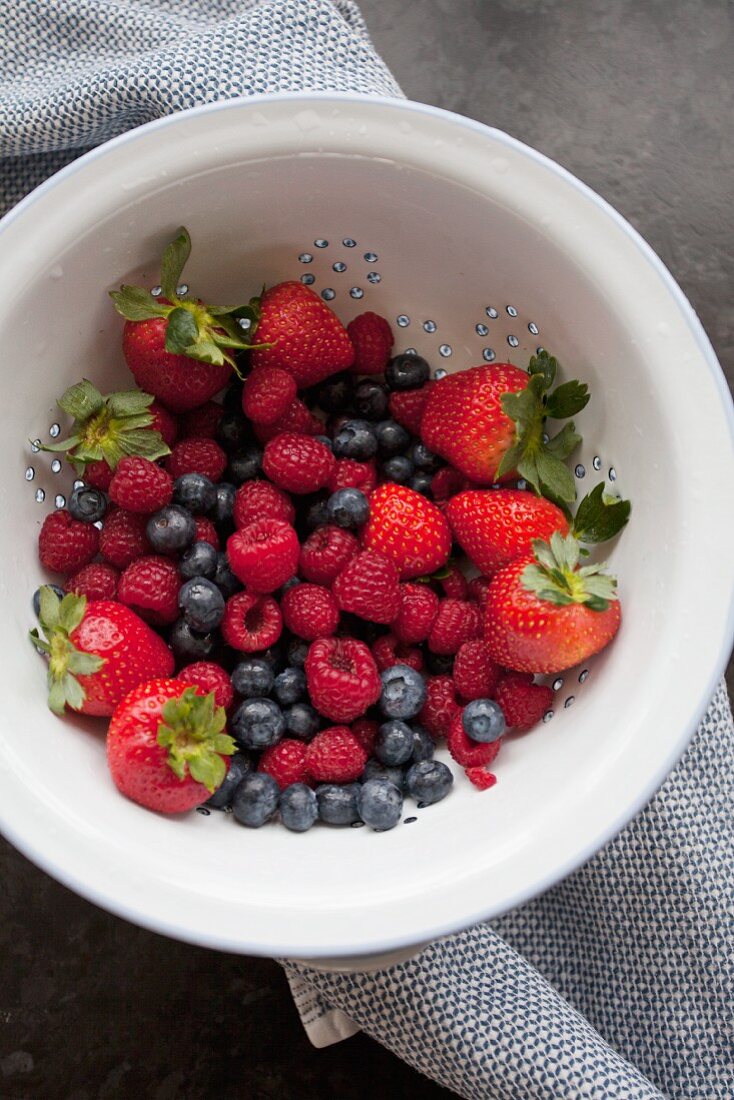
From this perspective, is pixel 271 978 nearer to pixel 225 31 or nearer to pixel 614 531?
pixel 614 531

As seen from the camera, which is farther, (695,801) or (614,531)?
(695,801)

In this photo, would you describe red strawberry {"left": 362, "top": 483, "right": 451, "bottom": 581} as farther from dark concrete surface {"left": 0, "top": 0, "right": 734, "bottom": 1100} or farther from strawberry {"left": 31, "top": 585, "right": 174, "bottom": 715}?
dark concrete surface {"left": 0, "top": 0, "right": 734, "bottom": 1100}

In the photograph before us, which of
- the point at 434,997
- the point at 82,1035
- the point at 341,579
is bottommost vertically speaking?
the point at 82,1035

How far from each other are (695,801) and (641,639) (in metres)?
0.40

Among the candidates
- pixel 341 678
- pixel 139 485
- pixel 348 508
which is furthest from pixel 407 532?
pixel 139 485

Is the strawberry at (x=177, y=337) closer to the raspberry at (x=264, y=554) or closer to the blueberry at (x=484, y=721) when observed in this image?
the raspberry at (x=264, y=554)

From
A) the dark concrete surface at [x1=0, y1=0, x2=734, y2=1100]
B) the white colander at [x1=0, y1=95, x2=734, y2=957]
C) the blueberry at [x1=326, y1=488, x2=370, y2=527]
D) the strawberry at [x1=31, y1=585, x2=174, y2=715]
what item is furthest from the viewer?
the dark concrete surface at [x1=0, y1=0, x2=734, y2=1100]

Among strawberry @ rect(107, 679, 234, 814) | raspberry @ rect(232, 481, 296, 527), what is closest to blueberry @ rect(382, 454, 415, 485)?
raspberry @ rect(232, 481, 296, 527)

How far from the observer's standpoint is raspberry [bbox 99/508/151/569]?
98 centimetres

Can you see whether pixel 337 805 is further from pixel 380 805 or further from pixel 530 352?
pixel 530 352

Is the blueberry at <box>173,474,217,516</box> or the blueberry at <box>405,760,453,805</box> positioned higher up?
the blueberry at <box>173,474,217,516</box>

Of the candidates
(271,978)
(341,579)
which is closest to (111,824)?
(341,579)

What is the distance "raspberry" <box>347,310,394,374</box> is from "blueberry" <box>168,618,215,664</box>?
0.34m

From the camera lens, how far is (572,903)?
3.93 feet
